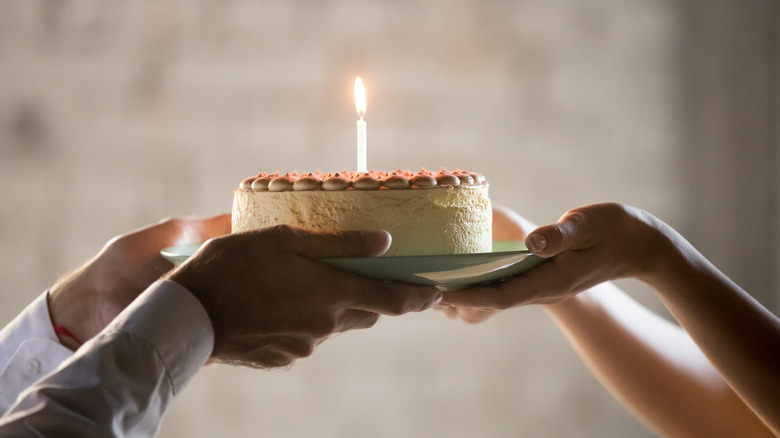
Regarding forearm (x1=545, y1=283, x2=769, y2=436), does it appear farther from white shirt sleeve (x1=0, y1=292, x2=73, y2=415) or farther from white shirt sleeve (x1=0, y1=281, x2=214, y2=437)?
white shirt sleeve (x1=0, y1=292, x2=73, y2=415)

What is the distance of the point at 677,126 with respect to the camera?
277 centimetres

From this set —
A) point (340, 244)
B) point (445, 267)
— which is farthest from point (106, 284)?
point (445, 267)

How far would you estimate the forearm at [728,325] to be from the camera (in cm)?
118

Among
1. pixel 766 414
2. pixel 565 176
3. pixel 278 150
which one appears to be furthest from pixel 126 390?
pixel 565 176

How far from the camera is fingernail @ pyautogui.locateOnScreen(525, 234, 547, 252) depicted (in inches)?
41.6

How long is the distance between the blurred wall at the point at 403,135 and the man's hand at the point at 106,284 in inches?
40.1

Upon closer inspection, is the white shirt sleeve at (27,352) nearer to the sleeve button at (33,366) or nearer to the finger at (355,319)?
the sleeve button at (33,366)

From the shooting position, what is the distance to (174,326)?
954 mm

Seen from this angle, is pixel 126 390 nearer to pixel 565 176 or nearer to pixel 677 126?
pixel 565 176

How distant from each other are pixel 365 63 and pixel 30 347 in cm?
164

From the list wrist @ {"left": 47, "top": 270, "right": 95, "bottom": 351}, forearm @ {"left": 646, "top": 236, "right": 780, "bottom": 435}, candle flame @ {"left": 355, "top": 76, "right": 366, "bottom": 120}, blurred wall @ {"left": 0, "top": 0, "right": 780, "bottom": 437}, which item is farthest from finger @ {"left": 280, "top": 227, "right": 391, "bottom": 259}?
blurred wall @ {"left": 0, "top": 0, "right": 780, "bottom": 437}

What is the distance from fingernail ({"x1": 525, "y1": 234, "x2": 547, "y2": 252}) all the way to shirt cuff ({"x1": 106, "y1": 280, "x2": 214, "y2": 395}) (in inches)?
20.3

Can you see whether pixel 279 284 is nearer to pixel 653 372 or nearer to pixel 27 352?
pixel 27 352

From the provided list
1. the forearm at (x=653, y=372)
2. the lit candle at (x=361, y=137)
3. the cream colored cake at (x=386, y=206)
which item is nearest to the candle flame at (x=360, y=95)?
the lit candle at (x=361, y=137)
